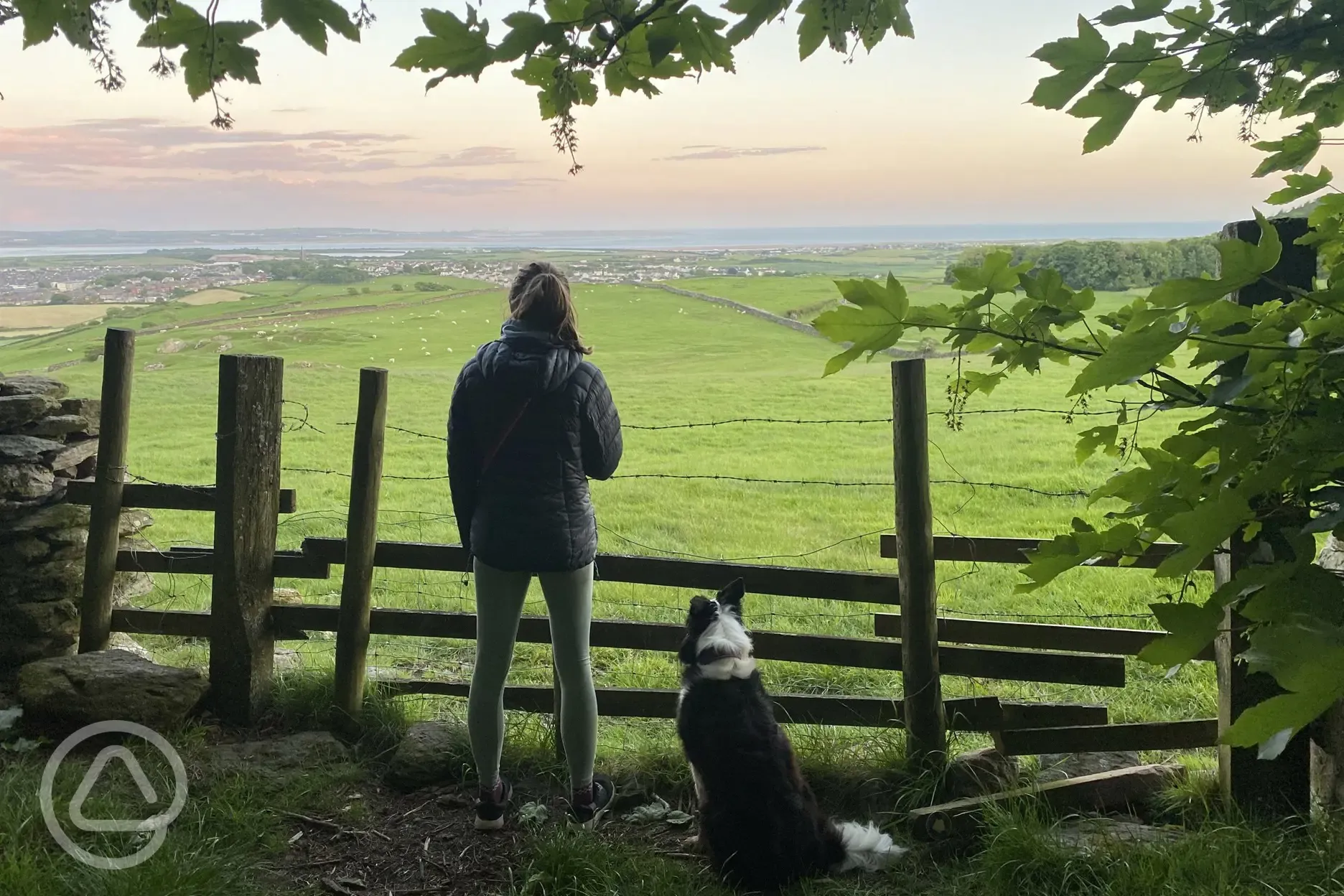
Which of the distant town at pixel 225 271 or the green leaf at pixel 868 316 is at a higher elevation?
the distant town at pixel 225 271

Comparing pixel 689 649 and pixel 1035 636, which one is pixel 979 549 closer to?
pixel 1035 636

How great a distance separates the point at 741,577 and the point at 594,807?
4.54ft

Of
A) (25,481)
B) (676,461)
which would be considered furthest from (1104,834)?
(676,461)

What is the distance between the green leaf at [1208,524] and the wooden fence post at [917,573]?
11.4 feet

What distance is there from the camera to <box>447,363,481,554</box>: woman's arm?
14.7ft

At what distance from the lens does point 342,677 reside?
548 centimetres

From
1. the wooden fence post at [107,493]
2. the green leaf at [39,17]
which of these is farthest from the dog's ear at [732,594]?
the wooden fence post at [107,493]

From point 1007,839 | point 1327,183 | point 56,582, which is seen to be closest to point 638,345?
point 56,582

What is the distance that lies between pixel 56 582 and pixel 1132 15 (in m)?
6.56

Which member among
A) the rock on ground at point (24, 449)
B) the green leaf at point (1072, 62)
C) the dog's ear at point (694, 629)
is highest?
the green leaf at point (1072, 62)

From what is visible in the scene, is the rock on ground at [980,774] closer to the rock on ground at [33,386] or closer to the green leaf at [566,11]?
the green leaf at [566,11]

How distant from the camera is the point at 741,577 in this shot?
4.95m

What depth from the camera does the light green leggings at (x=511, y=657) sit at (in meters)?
4.55

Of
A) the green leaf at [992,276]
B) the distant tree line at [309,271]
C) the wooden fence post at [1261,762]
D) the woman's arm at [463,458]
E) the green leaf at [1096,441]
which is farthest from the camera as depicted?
the distant tree line at [309,271]
